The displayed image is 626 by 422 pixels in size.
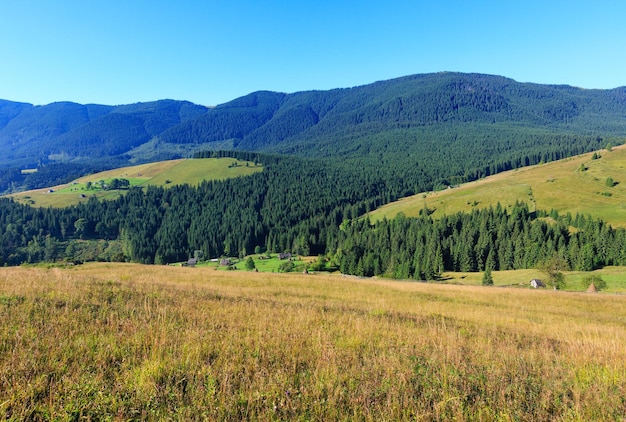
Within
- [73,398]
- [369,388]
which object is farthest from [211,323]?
[369,388]

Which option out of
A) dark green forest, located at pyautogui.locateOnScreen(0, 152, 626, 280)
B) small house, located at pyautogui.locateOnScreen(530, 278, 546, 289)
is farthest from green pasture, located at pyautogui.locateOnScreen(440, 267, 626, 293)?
dark green forest, located at pyautogui.locateOnScreen(0, 152, 626, 280)

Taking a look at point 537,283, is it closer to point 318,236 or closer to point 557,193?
point 318,236

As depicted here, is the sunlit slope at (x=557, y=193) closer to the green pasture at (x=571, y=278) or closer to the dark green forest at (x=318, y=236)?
the dark green forest at (x=318, y=236)

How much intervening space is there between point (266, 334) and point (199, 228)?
581 ft

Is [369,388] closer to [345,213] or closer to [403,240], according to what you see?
[403,240]

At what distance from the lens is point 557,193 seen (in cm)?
14425

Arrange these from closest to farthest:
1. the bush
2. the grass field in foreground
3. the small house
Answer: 1. the grass field in foreground
2. the bush
3. the small house

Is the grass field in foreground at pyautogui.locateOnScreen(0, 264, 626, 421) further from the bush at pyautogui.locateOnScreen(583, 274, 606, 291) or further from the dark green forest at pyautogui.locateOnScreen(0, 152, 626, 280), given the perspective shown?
the dark green forest at pyautogui.locateOnScreen(0, 152, 626, 280)

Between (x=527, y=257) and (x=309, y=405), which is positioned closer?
(x=309, y=405)

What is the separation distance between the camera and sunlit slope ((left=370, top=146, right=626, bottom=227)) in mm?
130500

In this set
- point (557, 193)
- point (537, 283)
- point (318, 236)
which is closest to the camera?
point (537, 283)

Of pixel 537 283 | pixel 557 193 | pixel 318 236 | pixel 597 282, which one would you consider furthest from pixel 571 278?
pixel 318 236

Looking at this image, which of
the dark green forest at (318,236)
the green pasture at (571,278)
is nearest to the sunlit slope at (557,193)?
the dark green forest at (318,236)

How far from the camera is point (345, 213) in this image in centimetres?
18388
